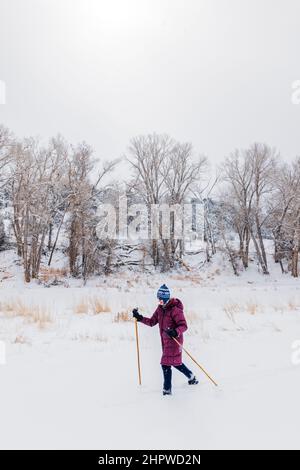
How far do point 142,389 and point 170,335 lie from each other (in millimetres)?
937

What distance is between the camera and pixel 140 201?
33750mm

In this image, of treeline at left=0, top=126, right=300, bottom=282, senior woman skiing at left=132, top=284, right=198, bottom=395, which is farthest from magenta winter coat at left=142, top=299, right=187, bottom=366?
treeline at left=0, top=126, right=300, bottom=282

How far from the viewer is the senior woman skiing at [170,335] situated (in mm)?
5023

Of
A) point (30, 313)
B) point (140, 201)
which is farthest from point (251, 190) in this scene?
point (30, 313)

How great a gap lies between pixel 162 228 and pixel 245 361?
26982 mm

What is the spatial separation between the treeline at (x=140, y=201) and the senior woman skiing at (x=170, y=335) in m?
21.8

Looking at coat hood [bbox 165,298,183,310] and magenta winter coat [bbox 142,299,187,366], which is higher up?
coat hood [bbox 165,298,183,310]

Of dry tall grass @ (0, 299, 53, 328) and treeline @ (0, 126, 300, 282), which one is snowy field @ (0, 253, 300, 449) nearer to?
dry tall grass @ (0, 299, 53, 328)

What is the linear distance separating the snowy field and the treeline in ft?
60.3

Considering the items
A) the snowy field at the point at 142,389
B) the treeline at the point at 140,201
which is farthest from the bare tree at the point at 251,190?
the snowy field at the point at 142,389

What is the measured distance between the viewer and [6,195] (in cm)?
3044

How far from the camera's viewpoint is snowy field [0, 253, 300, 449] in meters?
3.89

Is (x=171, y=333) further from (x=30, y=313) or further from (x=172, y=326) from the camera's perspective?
(x=30, y=313)
